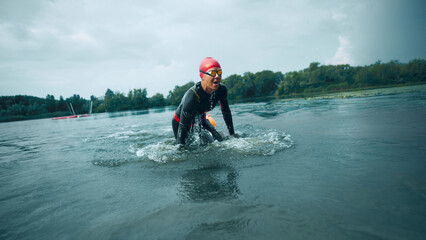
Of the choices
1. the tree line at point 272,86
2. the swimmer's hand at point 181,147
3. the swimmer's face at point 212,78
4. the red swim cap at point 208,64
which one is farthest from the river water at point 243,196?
the tree line at point 272,86

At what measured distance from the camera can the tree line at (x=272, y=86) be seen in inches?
2345

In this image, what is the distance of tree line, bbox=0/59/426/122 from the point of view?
2345 inches

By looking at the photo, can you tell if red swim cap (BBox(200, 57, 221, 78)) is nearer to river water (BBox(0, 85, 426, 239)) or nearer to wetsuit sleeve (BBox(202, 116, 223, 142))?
wetsuit sleeve (BBox(202, 116, 223, 142))

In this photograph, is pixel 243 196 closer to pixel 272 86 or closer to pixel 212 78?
pixel 212 78

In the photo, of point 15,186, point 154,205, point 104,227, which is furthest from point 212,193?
point 15,186

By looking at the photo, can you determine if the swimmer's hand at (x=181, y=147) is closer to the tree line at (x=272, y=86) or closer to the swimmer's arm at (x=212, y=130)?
the swimmer's arm at (x=212, y=130)

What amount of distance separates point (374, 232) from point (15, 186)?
522 centimetres

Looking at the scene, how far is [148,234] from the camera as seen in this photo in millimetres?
1582

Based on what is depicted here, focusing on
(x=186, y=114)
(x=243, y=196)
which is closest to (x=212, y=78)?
(x=186, y=114)

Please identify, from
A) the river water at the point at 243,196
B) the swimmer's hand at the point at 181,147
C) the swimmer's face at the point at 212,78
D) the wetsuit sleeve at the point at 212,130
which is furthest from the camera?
the wetsuit sleeve at the point at 212,130

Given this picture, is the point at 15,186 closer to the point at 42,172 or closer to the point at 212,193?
the point at 42,172

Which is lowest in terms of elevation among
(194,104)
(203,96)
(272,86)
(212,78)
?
(194,104)

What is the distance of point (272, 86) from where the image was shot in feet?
382

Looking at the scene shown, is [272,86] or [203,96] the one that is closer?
[203,96]
